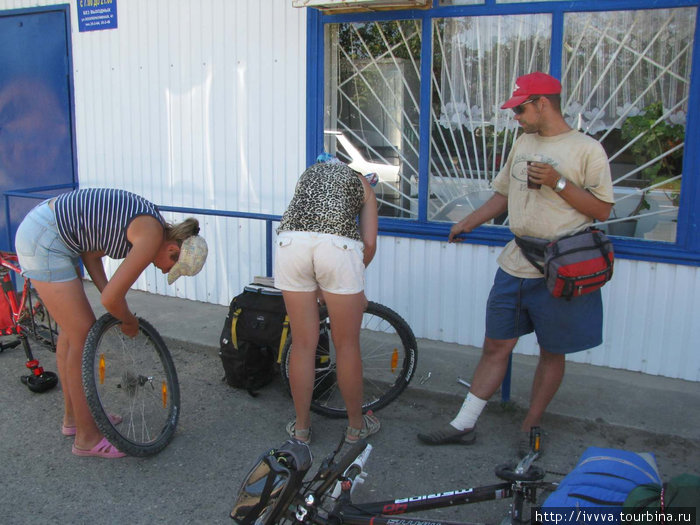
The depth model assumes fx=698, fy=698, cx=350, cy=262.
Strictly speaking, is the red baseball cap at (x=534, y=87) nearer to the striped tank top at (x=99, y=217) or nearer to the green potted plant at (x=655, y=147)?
the green potted plant at (x=655, y=147)

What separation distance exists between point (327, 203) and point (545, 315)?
1192 mm

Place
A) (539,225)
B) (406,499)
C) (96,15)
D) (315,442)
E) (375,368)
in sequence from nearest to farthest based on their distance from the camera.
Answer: (406,499) → (539,225) → (315,442) → (375,368) → (96,15)

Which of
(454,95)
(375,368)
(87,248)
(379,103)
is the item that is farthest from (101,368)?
(454,95)

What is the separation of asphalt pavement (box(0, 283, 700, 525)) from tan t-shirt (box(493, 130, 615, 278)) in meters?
1.03

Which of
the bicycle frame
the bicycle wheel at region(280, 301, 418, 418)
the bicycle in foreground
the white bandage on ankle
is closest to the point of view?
the bicycle in foreground

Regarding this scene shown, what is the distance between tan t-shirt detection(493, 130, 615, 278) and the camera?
10.6 feet

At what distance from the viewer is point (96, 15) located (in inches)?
248

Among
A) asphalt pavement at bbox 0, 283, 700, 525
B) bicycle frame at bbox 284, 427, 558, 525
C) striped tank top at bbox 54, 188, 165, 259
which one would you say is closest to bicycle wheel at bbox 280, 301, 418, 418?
asphalt pavement at bbox 0, 283, 700, 525

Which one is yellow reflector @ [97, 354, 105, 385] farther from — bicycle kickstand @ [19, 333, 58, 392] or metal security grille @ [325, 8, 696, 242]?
metal security grille @ [325, 8, 696, 242]

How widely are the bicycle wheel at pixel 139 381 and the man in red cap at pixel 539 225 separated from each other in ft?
4.61

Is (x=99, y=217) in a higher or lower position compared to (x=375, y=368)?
higher

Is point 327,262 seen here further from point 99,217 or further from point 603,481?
point 603,481

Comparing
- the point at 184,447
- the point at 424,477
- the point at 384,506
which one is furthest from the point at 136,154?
the point at 384,506

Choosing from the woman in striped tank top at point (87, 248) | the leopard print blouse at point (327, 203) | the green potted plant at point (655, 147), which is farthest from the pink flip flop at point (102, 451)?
the green potted plant at point (655, 147)
